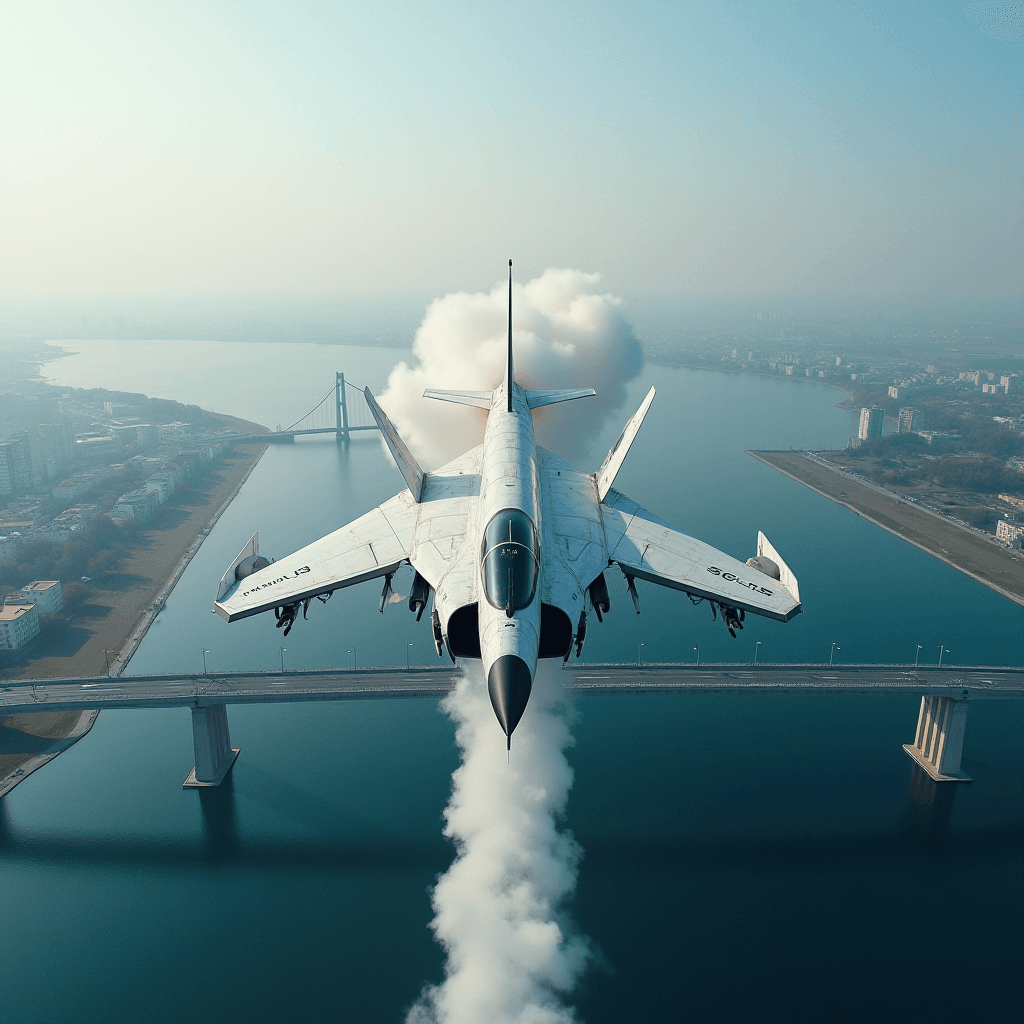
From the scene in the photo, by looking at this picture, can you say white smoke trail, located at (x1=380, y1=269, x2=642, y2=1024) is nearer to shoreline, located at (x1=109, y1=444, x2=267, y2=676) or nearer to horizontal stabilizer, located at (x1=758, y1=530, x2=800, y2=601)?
horizontal stabilizer, located at (x1=758, y1=530, x2=800, y2=601)

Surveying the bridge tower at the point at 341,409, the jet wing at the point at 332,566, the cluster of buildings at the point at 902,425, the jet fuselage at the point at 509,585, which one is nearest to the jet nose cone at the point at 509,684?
the jet fuselage at the point at 509,585

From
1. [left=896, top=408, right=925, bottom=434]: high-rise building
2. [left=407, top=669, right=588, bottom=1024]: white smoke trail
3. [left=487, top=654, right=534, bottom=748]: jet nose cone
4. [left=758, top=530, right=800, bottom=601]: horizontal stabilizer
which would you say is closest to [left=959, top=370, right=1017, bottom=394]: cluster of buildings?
[left=896, top=408, right=925, bottom=434]: high-rise building

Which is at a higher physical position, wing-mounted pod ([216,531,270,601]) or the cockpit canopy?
the cockpit canopy

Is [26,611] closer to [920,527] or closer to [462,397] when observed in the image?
[462,397]

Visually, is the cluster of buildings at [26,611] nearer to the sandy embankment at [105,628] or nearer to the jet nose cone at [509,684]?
the sandy embankment at [105,628]

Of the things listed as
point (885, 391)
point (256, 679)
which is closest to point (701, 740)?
point (256, 679)
